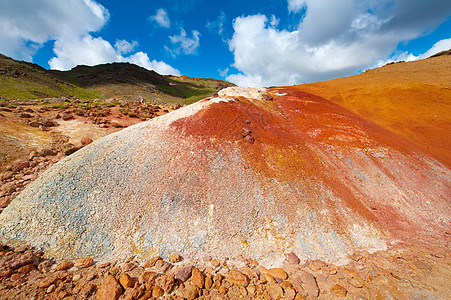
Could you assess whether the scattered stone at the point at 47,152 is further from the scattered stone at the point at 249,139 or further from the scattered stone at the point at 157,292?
the scattered stone at the point at 249,139

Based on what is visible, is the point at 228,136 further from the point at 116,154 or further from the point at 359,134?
the point at 359,134

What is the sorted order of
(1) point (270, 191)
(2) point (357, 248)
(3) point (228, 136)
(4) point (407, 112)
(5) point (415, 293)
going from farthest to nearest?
(4) point (407, 112) < (3) point (228, 136) < (1) point (270, 191) < (2) point (357, 248) < (5) point (415, 293)

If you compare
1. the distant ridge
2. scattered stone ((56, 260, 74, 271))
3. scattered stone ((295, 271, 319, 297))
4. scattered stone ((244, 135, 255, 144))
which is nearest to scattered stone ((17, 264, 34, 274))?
scattered stone ((56, 260, 74, 271))

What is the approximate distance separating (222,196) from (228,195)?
21 cm

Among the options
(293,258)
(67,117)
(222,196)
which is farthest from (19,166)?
(293,258)

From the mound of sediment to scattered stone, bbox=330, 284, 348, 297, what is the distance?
0.97m

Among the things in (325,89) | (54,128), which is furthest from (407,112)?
(54,128)

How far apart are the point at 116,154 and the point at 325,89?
2715 centimetres

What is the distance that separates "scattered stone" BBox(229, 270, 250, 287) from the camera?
4.20m

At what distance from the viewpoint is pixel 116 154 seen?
678cm

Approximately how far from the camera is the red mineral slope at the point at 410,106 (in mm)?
13927

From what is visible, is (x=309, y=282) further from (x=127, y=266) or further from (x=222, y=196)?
(x=127, y=266)

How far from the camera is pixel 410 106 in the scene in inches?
733

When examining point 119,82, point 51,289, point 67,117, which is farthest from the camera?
point 119,82
